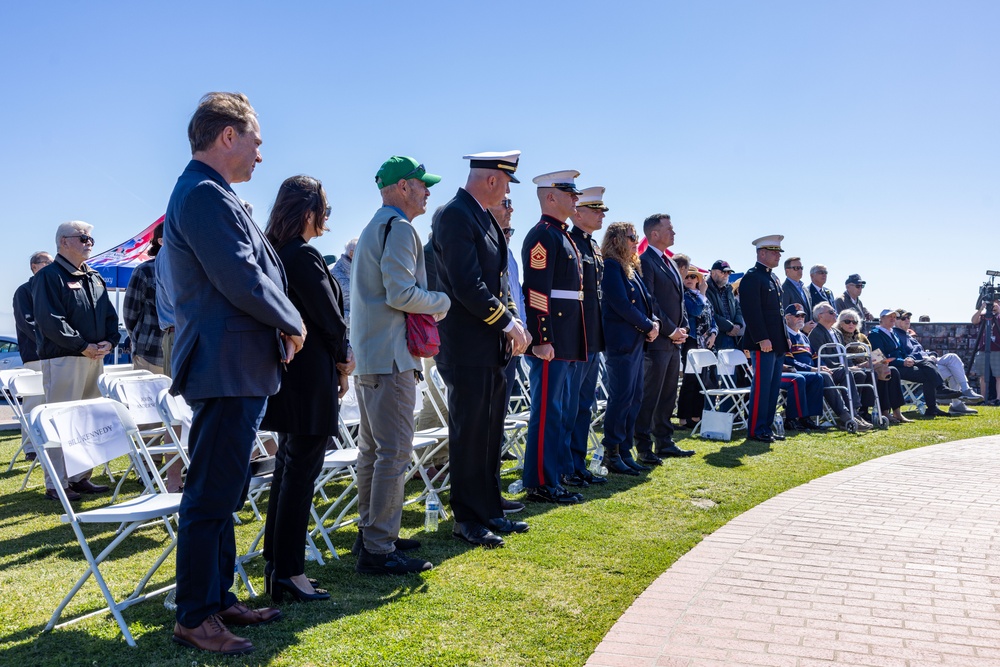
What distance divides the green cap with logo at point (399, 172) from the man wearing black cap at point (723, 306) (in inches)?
300

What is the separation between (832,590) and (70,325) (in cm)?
572

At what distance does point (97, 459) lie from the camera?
3844 millimetres

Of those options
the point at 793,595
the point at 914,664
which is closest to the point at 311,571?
the point at 793,595

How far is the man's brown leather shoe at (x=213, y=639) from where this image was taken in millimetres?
3076

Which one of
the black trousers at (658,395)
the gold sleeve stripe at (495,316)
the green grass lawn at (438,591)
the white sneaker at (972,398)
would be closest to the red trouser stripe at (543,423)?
the green grass lawn at (438,591)

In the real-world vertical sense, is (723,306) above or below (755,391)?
above

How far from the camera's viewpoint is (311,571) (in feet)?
14.0

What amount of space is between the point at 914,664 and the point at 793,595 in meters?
0.82

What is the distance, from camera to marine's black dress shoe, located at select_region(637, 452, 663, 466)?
24.8ft

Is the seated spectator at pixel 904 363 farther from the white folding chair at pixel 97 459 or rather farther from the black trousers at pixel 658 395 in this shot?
the white folding chair at pixel 97 459

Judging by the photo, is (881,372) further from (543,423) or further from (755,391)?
(543,423)

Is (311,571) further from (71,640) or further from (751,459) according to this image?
(751,459)

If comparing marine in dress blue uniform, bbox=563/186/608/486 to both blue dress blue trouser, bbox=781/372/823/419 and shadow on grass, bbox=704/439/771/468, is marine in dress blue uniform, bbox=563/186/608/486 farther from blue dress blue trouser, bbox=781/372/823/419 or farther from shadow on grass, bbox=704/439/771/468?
blue dress blue trouser, bbox=781/372/823/419

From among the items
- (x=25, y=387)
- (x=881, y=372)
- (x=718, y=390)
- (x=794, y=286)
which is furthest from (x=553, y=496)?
(x=881, y=372)
